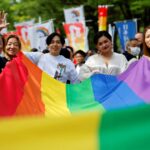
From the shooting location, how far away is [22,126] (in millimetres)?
3398

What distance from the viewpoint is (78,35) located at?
1664cm

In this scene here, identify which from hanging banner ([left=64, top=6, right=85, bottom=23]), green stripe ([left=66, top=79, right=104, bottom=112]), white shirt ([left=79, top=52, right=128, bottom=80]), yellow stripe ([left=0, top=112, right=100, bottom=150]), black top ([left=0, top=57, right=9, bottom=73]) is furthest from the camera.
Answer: hanging banner ([left=64, top=6, right=85, bottom=23])

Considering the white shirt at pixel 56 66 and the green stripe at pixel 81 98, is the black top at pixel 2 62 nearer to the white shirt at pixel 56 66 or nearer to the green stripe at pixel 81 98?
the white shirt at pixel 56 66

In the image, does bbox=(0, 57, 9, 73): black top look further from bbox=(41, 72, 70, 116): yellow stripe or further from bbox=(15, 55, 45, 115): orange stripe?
bbox=(41, 72, 70, 116): yellow stripe

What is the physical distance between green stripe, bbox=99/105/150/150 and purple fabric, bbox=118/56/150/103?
1.03m

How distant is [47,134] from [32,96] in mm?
1568

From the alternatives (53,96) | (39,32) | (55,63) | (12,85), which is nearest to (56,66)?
(55,63)

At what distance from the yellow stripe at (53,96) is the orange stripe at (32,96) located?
51 millimetres

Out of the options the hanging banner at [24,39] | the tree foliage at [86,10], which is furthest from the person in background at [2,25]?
the tree foliage at [86,10]

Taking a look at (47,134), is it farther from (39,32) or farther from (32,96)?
(39,32)

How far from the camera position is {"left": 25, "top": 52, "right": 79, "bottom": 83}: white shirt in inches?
245

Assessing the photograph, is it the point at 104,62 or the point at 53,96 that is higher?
the point at 104,62

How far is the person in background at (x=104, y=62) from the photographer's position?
230 inches

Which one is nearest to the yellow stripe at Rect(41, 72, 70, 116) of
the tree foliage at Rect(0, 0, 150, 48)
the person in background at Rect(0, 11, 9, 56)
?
the person in background at Rect(0, 11, 9, 56)
